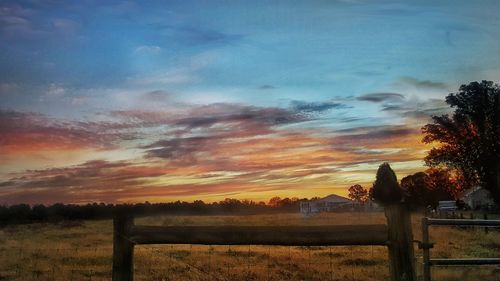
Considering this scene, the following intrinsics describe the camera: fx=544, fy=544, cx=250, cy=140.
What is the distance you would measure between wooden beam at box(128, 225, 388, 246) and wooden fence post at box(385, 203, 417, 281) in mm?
107

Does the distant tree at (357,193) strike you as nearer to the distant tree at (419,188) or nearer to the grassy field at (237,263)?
the distant tree at (419,188)

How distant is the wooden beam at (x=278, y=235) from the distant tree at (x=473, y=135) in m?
50.9

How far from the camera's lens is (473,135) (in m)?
54.4

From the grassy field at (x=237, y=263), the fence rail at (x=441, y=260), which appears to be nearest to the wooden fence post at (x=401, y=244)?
the fence rail at (x=441, y=260)

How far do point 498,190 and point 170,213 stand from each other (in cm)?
4995

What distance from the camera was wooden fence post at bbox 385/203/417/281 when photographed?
21.2ft

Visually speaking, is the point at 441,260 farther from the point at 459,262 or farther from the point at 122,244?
the point at 122,244

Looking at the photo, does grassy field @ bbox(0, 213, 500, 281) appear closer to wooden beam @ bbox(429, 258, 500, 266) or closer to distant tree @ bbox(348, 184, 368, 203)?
wooden beam @ bbox(429, 258, 500, 266)

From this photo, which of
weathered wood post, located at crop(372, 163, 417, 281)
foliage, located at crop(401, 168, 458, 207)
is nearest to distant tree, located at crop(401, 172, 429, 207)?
foliage, located at crop(401, 168, 458, 207)

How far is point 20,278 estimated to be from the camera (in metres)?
13.4

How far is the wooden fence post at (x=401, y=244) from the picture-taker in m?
6.45

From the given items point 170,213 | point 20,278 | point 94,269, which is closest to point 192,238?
point 170,213

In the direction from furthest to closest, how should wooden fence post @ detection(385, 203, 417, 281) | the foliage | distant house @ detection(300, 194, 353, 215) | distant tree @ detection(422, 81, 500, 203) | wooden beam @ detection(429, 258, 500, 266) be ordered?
distant house @ detection(300, 194, 353, 215)
the foliage
distant tree @ detection(422, 81, 500, 203)
wooden beam @ detection(429, 258, 500, 266)
wooden fence post @ detection(385, 203, 417, 281)

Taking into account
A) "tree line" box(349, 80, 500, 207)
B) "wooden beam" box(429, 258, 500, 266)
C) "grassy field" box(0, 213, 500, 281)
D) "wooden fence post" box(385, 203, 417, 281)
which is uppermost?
"tree line" box(349, 80, 500, 207)
